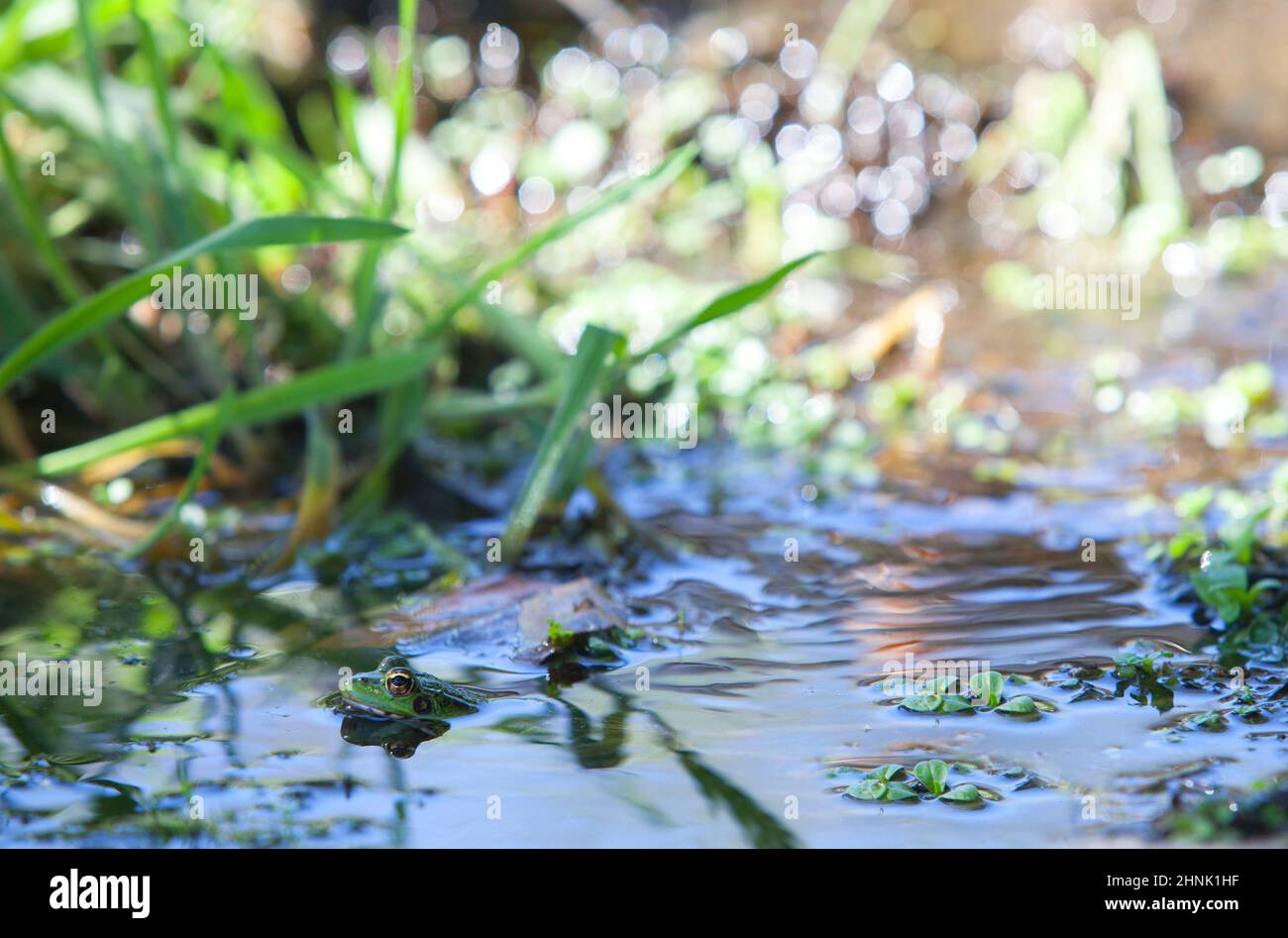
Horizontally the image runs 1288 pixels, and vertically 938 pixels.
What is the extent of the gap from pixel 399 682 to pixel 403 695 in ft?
0.08

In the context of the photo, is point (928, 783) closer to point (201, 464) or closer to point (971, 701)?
point (971, 701)

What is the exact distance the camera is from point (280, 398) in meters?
2.72

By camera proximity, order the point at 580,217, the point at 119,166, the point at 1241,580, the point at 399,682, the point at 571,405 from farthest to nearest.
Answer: the point at 119,166, the point at 580,217, the point at 571,405, the point at 1241,580, the point at 399,682

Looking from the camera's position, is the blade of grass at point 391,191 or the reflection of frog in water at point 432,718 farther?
the blade of grass at point 391,191

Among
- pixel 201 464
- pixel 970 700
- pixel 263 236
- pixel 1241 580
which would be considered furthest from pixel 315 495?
pixel 1241 580

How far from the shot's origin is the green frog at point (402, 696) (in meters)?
2.03

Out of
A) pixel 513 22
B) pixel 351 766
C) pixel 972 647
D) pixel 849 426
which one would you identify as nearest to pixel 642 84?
pixel 513 22

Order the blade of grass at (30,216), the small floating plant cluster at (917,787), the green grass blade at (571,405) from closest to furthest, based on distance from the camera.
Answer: the small floating plant cluster at (917,787) < the green grass blade at (571,405) < the blade of grass at (30,216)

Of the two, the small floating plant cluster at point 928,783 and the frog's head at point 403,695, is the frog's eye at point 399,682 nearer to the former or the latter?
the frog's head at point 403,695

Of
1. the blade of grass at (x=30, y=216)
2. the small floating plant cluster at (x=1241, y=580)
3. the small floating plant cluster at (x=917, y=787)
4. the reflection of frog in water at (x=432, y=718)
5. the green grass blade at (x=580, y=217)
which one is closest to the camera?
the small floating plant cluster at (x=917, y=787)

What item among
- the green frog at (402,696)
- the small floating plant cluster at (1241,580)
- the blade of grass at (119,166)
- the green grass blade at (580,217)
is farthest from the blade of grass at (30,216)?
the small floating plant cluster at (1241,580)

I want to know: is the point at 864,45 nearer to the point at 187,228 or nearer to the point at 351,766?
the point at 187,228

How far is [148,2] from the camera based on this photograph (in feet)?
10.8

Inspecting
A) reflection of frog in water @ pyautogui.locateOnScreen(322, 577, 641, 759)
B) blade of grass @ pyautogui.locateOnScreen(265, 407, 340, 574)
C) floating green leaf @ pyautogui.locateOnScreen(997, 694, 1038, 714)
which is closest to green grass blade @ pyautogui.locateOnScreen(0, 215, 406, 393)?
blade of grass @ pyautogui.locateOnScreen(265, 407, 340, 574)
